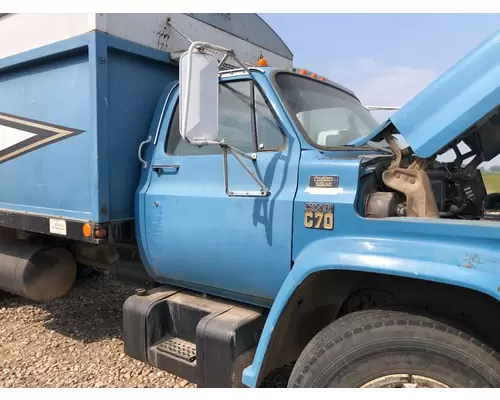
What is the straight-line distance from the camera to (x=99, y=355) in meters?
3.63

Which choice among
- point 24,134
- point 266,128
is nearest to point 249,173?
point 266,128

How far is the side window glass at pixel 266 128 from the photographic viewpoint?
8.39 ft

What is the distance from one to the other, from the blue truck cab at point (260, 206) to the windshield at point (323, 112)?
0.02 meters

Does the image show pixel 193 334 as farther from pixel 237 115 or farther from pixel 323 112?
pixel 323 112

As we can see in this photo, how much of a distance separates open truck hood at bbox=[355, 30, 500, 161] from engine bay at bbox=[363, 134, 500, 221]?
0.17 m

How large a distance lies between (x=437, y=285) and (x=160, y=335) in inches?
72.1

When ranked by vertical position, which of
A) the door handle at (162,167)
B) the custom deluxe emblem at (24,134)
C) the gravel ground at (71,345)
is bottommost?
the gravel ground at (71,345)

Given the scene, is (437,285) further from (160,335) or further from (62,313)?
(62,313)

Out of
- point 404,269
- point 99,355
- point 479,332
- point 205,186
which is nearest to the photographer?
point 404,269

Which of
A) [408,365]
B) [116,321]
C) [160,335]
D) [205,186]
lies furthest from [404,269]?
[116,321]

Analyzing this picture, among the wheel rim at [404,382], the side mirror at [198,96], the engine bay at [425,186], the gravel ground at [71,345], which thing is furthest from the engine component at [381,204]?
the gravel ground at [71,345]

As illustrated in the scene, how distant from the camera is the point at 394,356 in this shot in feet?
6.22

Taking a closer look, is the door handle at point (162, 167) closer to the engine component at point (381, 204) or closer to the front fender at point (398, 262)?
the front fender at point (398, 262)

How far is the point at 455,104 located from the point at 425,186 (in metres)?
0.41
